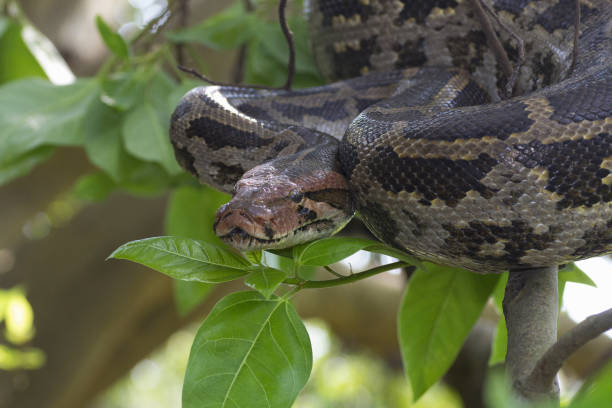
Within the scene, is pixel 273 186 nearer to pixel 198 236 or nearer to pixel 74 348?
pixel 198 236

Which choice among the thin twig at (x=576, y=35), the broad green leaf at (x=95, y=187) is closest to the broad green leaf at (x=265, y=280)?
the thin twig at (x=576, y=35)

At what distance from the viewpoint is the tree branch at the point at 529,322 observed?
3.68ft

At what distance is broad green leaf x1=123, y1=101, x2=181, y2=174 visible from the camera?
1.84 m

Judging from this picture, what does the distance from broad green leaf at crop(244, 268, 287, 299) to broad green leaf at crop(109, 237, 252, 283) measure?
4 centimetres

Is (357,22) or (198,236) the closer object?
(357,22)

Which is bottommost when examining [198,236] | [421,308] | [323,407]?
[323,407]

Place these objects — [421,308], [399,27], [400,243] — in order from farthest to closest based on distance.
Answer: [399,27], [421,308], [400,243]

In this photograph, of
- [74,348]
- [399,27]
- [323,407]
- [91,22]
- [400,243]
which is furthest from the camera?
[323,407]

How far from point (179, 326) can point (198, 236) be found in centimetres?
230

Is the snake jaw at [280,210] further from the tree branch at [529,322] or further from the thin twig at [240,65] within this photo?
the thin twig at [240,65]

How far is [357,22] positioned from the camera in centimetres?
194

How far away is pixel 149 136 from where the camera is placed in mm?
1881

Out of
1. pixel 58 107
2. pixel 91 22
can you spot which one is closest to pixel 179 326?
pixel 91 22

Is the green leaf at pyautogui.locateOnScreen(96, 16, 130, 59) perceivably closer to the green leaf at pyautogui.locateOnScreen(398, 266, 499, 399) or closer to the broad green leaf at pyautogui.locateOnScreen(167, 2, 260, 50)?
the broad green leaf at pyautogui.locateOnScreen(167, 2, 260, 50)
